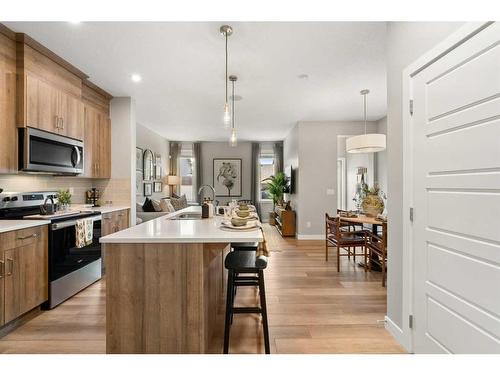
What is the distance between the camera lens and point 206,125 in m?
6.61

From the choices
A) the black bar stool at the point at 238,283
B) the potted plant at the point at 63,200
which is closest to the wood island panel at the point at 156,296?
the black bar stool at the point at 238,283

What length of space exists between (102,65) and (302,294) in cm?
355

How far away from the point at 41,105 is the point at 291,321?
329 centimetres

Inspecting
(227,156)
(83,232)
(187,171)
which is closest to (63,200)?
(83,232)

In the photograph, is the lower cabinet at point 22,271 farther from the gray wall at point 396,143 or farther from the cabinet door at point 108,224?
the gray wall at point 396,143

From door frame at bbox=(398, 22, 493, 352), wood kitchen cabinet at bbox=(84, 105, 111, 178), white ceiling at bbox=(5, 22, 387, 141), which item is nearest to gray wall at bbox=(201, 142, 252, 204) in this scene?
white ceiling at bbox=(5, 22, 387, 141)

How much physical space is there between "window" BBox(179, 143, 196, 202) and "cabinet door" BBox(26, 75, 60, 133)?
227 inches

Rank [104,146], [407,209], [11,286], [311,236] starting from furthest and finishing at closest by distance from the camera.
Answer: [311,236]
[104,146]
[11,286]
[407,209]

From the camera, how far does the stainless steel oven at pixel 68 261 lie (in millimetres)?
2662

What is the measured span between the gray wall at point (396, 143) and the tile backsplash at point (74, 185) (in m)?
3.74

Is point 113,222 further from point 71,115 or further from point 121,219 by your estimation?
point 71,115

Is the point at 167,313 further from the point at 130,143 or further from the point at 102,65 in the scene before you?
the point at 130,143

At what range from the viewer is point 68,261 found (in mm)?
2873
